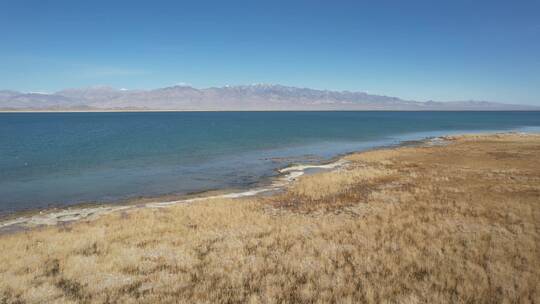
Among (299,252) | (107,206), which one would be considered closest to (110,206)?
(107,206)

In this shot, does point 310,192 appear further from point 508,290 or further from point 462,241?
point 508,290

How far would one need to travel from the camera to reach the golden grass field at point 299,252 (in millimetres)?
8984

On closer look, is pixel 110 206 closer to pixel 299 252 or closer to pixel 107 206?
pixel 107 206

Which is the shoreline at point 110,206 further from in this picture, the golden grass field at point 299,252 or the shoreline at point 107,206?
the golden grass field at point 299,252

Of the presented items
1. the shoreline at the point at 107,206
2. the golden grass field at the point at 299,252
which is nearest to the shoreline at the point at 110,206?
the shoreline at the point at 107,206

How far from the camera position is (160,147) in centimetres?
5438

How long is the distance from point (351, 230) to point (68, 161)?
3684 centimetres

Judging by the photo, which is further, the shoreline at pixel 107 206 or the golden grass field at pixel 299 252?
the shoreline at pixel 107 206

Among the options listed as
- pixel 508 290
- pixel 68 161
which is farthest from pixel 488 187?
pixel 68 161

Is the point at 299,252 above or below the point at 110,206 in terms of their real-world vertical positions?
above

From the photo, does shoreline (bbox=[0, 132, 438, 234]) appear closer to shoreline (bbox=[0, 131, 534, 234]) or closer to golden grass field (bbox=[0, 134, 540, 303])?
shoreline (bbox=[0, 131, 534, 234])

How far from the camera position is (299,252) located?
11.8 m

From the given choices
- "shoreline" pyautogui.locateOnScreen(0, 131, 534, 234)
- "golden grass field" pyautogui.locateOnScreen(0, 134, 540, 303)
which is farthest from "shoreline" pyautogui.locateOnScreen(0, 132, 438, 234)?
"golden grass field" pyautogui.locateOnScreen(0, 134, 540, 303)

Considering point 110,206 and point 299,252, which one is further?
point 110,206
